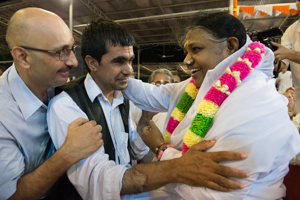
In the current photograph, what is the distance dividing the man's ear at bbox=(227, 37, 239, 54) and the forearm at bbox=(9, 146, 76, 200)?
1.31 metres

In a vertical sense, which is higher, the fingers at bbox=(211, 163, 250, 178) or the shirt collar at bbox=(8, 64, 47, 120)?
the shirt collar at bbox=(8, 64, 47, 120)

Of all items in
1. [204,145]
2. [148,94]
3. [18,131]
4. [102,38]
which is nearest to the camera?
[204,145]

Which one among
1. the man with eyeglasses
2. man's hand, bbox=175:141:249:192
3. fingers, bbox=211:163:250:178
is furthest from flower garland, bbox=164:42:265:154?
the man with eyeglasses

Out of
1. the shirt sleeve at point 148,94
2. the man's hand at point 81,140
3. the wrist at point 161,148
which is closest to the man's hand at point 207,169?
the wrist at point 161,148

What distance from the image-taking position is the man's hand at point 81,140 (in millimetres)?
1289

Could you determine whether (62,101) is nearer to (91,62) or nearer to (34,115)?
(34,115)

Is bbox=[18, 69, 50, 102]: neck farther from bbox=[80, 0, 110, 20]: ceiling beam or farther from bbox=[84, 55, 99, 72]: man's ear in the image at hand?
bbox=[80, 0, 110, 20]: ceiling beam

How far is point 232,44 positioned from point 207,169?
896mm

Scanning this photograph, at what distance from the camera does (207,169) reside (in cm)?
111

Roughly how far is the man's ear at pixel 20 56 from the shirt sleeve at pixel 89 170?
38 centimetres

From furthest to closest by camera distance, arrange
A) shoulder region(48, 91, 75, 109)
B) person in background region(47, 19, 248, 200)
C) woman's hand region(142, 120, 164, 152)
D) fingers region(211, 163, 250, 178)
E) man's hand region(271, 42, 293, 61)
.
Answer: man's hand region(271, 42, 293, 61) < woman's hand region(142, 120, 164, 152) < shoulder region(48, 91, 75, 109) < person in background region(47, 19, 248, 200) < fingers region(211, 163, 250, 178)

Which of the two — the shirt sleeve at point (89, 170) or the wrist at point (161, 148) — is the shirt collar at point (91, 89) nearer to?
the shirt sleeve at point (89, 170)

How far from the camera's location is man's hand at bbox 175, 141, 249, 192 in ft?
3.40

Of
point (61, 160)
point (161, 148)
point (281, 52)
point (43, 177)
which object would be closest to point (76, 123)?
point (61, 160)
